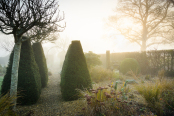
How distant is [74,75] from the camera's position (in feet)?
14.0

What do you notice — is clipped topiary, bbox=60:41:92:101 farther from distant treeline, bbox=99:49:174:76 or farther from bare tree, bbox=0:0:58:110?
distant treeline, bbox=99:49:174:76

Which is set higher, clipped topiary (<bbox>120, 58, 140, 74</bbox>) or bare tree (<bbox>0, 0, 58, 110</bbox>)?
bare tree (<bbox>0, 0, 58, 110</bbox>)

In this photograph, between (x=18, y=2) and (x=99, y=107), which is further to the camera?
(x=99, y=107)

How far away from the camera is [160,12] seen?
12461mm

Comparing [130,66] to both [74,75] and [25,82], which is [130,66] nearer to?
[74,75]

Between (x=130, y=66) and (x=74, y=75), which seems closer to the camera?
(x=74, y=75)

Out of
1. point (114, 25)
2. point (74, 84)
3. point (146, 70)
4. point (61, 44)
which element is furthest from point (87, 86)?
point (61, 44)

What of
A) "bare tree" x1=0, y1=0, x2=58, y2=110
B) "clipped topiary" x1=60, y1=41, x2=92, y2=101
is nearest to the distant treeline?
"clipped topiary" x1=60, y1=41, x2=92, y2=101

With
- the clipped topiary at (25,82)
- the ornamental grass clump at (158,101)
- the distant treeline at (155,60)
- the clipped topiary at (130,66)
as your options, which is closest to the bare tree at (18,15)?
the clipped topiary at (25,82)

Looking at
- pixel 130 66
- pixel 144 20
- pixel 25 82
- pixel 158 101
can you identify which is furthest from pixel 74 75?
pixel 144 20

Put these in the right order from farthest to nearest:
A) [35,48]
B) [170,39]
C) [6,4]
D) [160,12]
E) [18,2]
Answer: [170,39]
[160,12]
[35,48]
[18,2]
[6,4]

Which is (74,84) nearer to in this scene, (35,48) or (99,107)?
(99,107)

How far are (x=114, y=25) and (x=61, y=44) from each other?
1635 centimetres

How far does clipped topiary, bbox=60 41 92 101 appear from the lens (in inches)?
164
